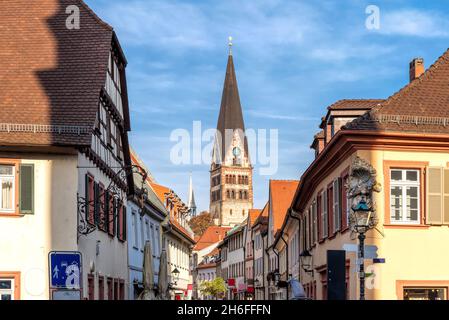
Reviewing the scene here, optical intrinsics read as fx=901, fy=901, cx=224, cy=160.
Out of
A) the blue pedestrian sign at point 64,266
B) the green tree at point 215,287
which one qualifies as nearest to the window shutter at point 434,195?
the blue pedestrian sign at point 64,266

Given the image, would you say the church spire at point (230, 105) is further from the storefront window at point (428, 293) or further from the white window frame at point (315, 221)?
the storefront window at point (428, 293)

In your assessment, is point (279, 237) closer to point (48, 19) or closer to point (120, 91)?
point (120, 91)

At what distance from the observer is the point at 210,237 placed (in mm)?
160375

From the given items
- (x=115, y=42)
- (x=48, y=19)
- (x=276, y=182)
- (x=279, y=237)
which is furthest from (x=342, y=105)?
(x=276, y=182)

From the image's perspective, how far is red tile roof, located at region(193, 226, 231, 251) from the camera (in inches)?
6220

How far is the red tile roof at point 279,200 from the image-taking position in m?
55.6

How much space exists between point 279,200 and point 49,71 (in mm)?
32063

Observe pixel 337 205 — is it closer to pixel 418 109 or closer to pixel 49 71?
pixel 418 109

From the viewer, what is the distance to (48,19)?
27.0 m

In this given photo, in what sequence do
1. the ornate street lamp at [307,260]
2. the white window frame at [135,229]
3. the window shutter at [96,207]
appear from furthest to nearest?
the white window frame at [135,229] → the ornate street lamp at [307,260] → the window shutter at [96,207]

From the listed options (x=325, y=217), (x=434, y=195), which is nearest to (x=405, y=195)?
(x=434, y=195)

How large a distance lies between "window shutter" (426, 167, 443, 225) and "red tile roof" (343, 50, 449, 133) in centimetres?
104

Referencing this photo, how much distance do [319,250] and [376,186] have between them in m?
8.26

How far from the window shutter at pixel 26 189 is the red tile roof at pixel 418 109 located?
8.05 metres
